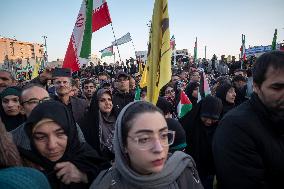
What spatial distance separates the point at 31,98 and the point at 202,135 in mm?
2095

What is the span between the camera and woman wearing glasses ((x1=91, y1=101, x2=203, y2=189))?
173 centimetres

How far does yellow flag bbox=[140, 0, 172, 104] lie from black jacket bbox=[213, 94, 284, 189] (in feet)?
3.35

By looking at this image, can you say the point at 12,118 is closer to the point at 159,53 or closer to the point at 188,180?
the point at 159,53

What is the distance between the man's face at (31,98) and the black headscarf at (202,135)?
187 centimetres

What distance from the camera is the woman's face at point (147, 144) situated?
1.73 metres

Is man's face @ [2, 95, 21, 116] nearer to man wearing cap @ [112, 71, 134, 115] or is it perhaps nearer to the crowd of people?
the crowd of people

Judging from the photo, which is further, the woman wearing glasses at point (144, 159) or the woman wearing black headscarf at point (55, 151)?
the woman wearing black headscarf at point (55, 151)

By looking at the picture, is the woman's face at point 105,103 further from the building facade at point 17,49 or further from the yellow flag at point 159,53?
the building facade at point 17,49

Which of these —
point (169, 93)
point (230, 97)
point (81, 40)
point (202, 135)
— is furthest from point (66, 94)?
point (230, 97)

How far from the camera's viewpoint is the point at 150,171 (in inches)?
69.1

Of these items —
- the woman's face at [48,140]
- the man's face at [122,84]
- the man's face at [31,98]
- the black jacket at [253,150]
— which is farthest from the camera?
the man's face at [122,84]

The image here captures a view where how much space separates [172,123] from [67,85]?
2.67 meters

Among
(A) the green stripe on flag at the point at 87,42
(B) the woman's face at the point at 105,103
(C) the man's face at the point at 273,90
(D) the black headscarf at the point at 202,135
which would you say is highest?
(A) the green stripe on flag at the point at 87,42

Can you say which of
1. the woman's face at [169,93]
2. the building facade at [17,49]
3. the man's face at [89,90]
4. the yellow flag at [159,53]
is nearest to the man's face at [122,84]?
the man's face at [89,90]
